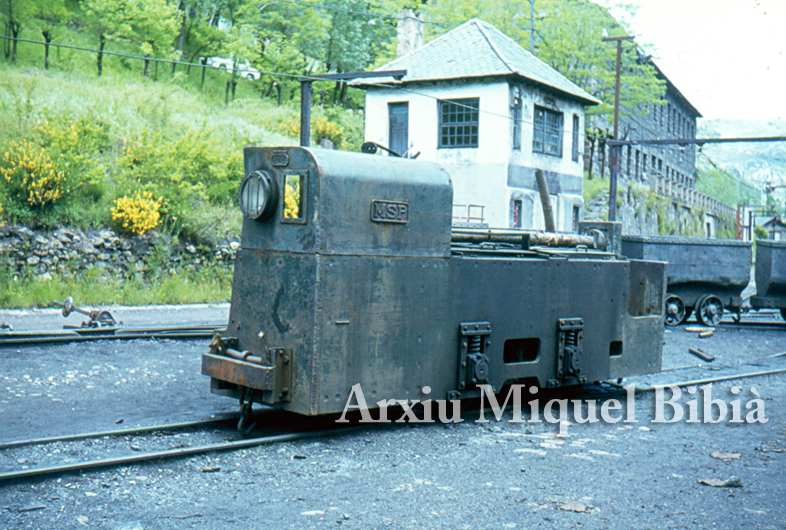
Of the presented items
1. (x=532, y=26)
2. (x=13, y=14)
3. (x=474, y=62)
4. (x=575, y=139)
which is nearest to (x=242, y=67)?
(x=13, y=14)

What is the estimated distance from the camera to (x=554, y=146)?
99.2ft

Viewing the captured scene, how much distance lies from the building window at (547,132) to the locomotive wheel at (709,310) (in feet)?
37.8

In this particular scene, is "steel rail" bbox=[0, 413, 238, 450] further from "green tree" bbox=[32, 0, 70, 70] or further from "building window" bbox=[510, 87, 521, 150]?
"green tree" bbox=[32, 0, 70, 70]

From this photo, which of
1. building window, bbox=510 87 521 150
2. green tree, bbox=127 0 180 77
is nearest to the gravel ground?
building window, bbox=510 87 521 150

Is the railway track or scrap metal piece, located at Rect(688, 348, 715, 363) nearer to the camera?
the railway track

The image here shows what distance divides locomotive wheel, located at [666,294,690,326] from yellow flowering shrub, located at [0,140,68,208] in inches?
563

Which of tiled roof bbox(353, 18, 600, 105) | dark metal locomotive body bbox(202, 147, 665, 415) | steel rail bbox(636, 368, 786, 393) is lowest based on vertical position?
steel rail bbox(636, 368, 786, 393)

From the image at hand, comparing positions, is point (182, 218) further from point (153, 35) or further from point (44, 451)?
point (153, 35)

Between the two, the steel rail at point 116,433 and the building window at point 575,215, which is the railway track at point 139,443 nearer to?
the steel rail at point 116,433

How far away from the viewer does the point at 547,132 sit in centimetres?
2969

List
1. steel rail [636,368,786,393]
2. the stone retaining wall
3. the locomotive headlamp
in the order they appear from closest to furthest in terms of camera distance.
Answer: the locomotive headlamp → steel rail [636,368,786,393] → the stone retaining wall

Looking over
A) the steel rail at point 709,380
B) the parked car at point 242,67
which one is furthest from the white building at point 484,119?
the steel rail at point 709,380

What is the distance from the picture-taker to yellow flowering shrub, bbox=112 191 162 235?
55.1ft

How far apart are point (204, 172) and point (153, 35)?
1528 cm
